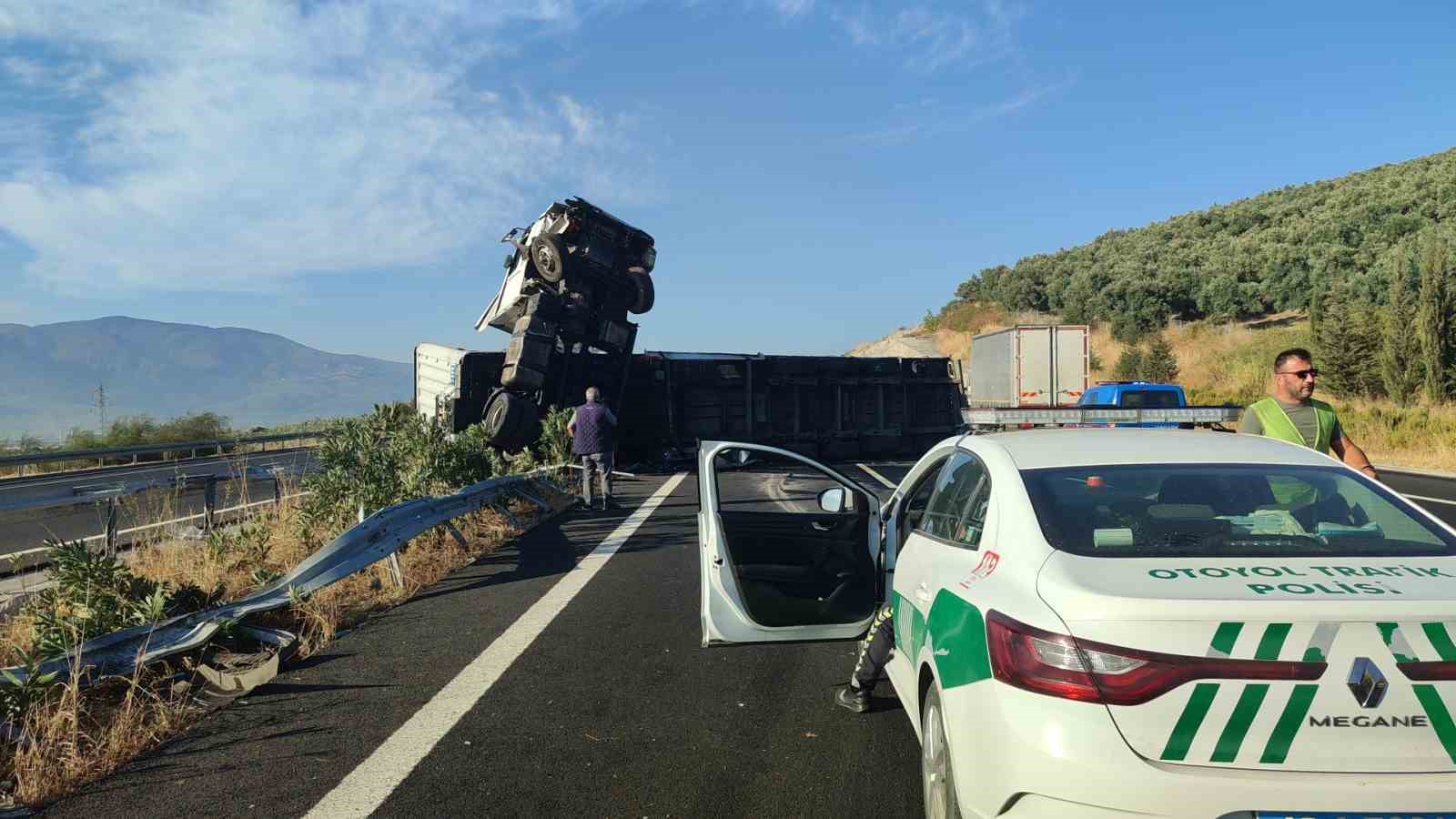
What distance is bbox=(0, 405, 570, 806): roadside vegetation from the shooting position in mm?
4359

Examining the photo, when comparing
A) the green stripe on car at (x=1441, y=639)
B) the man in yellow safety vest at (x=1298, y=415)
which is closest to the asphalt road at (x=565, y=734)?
the green stripe on car at (x=1441, y=639)

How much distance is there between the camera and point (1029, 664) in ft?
8.71

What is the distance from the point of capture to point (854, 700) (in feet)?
16.2

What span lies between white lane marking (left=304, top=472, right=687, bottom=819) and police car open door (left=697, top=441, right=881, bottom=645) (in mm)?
1339

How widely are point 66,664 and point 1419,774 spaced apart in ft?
17.5

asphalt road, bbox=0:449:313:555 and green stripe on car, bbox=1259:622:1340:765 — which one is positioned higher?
green stripe on car, bbox=1259:622:1340:765

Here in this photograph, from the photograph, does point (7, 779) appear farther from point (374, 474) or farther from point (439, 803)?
point (374, 474)

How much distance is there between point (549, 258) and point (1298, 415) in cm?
1407

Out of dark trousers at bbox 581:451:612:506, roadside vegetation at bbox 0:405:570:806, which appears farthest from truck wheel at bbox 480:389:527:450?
dark trousers at bbox 581:451:612:506

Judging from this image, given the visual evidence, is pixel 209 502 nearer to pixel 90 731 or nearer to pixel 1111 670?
pixel 90 731

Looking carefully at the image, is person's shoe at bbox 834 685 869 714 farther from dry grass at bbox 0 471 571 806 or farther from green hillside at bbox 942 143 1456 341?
green hillside at bbox 942 143 1456 341

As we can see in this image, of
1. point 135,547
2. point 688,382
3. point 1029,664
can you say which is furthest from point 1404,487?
point 135,547

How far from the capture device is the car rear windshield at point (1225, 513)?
3.08 meters

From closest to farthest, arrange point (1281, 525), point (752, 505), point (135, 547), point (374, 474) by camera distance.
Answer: point (1281, 525) < point (135, 547) < point (374, 474) < point (752, 505)
